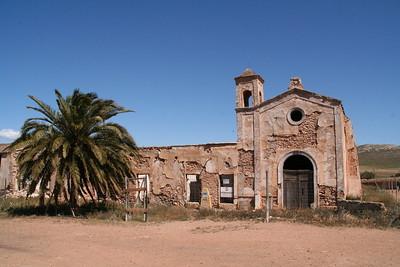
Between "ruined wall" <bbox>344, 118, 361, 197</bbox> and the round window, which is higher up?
the round window

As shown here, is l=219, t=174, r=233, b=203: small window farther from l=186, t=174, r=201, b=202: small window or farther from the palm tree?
the palm tree

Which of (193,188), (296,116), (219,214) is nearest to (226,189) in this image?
(193,188)

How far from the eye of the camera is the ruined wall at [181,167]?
22.6 m

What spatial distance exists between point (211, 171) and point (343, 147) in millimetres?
7106

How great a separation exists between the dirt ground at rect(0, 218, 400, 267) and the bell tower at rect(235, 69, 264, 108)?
340 inches

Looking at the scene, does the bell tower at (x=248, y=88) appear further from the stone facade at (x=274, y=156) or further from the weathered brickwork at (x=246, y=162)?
the weathered brickwork at (x=246, y=162)

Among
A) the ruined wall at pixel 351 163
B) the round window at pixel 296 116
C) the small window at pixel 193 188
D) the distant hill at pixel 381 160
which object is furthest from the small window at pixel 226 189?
the distant hill at pixel 381 160

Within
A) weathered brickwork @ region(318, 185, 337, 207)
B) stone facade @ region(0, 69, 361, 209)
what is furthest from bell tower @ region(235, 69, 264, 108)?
weathered brickwork @ region(318, 185, 337, 207)

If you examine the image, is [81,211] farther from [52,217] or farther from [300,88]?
[300,88]

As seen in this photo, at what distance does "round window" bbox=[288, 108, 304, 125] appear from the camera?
21281 mm

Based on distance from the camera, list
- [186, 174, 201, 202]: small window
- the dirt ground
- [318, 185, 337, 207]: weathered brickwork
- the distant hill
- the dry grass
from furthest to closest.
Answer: the distant hill, [186, 174, 201, 202]: small window, [318, 185, 337, 207]: weathered brickwork, the dry grass, the dirt ground

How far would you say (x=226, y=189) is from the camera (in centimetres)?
2244

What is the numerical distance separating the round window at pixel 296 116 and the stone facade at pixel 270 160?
0.17 feet

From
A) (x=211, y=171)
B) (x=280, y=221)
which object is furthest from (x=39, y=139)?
(x=280, y=221)
